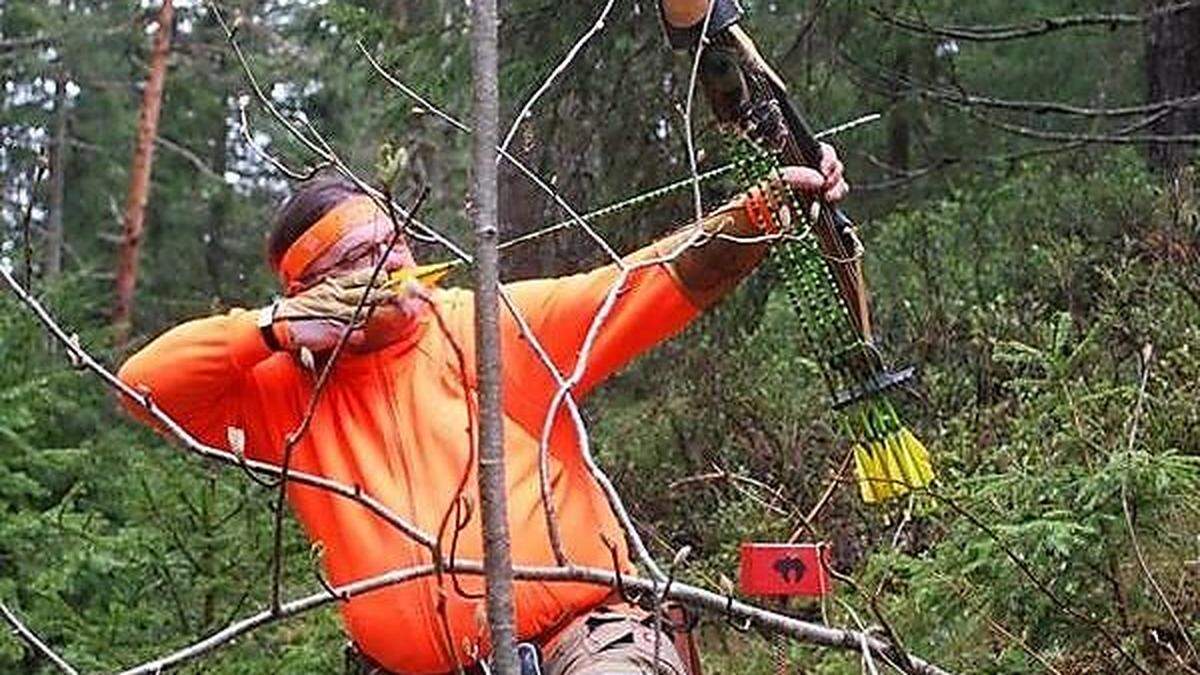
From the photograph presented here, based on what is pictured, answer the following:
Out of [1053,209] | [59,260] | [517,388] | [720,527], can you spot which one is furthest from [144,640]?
[59,260]

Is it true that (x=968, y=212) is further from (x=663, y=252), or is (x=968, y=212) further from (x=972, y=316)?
(x=663, y=252)

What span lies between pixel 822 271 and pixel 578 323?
514 mm

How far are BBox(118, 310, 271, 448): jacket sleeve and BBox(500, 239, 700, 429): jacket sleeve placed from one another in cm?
48

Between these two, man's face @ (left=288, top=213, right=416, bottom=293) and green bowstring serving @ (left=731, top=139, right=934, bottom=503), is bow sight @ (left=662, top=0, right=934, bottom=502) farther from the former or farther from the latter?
man's face @ (left=288, top=213, right=416, bottom=293)

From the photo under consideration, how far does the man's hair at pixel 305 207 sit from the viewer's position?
3.15 m

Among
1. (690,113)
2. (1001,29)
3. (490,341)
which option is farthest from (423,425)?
(1001,29)

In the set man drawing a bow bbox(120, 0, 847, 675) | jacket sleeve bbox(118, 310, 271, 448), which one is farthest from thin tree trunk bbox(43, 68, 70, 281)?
man drawing a bow bbox(120, 0, 847, 675)

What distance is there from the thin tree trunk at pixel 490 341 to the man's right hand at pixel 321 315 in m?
1.12

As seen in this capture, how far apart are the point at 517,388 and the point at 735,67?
75cm

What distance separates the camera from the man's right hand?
2943 mm

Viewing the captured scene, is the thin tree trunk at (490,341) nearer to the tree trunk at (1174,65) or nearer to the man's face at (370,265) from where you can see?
the man's face at (370,265)

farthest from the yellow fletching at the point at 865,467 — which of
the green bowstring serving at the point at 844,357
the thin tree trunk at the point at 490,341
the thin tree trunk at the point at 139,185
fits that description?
the thin tree trunk at the point at 139,185

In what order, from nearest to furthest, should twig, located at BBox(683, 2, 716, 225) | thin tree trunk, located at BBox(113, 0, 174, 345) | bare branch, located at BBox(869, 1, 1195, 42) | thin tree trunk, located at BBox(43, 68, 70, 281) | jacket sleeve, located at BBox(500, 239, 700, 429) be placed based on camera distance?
twig, located at BBox(683, 2, 716, 225) → jacket sleeve, located at BBox(500, 239, 700, 429) → bare branch, located at BBox(869, 1, 1195, 42) → thin tree trunk, located at BBox(113, 0, 174, 345) → thin tree trunk, located at BBox(43, 68, 70, 281)

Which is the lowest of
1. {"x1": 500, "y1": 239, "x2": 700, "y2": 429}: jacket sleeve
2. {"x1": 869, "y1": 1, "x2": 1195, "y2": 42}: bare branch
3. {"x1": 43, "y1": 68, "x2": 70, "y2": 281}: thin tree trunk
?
{"x1": 43, "y1": 68, "x2": 70, "y2": 281}: thin tree trunk
